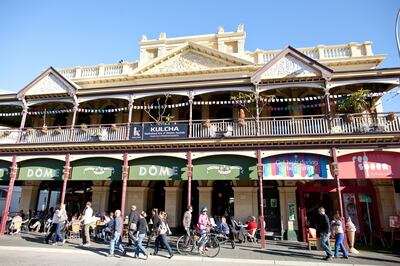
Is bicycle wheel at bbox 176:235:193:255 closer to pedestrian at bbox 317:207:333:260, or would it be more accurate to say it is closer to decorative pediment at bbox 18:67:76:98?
pedestrian at bbox 317:207:333:260

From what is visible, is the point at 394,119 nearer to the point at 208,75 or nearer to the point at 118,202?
the point at 208,75

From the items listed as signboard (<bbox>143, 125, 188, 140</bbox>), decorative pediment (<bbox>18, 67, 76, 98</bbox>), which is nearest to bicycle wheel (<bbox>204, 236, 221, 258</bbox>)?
signboard (<bbox>143, 125, 188, 140</bbox>)

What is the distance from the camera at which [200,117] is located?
58.3 ft

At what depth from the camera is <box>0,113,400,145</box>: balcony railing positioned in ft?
42.1

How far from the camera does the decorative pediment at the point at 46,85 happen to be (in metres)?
16.7

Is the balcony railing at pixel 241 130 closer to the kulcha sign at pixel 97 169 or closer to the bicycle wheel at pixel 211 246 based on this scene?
the kulcha sign at pixel 97 169

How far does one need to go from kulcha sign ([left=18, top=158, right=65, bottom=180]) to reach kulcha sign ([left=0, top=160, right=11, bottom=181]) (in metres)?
0.86

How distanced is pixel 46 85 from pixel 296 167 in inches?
613

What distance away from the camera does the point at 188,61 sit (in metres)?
19.6

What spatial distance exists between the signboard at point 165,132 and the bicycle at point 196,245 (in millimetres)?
5239

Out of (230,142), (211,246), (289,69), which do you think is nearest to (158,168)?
(230,142)

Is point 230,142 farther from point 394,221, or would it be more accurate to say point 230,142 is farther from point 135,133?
point 394,221

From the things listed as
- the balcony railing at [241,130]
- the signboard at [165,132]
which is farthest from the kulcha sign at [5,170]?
the signboard at [165,132]

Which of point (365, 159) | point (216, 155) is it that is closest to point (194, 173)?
point (216, 155)
